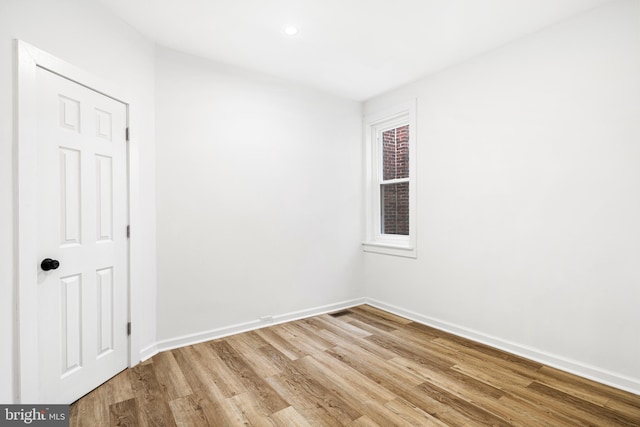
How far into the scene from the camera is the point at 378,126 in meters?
4.32

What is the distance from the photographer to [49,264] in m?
1.91

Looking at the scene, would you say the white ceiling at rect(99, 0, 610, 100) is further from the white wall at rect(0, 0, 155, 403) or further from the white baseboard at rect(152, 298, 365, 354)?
the white baseboard at rect(152, 298, 365, 354)

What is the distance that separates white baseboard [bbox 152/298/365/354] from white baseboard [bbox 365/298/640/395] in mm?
913

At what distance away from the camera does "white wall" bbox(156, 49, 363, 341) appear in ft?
9.66

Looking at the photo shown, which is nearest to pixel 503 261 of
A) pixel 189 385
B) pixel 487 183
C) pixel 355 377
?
pixel 487 183

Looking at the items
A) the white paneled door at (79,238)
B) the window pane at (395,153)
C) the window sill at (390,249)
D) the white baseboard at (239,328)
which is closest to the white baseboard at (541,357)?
the window sill at (390,249)

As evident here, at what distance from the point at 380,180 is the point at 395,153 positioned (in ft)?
1.38

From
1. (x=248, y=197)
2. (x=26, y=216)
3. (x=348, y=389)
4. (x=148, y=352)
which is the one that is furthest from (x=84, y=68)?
(x=348, y=389)

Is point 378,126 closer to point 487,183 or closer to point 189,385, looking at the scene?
point 487,183

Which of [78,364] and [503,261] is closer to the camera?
[78,364]

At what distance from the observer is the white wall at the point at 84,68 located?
168 cm

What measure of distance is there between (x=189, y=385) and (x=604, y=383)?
3.02m

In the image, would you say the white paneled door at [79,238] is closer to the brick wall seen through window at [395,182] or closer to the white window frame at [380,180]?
the white window frame at [380,180]

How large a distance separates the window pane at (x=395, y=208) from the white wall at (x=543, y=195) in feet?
1.23
